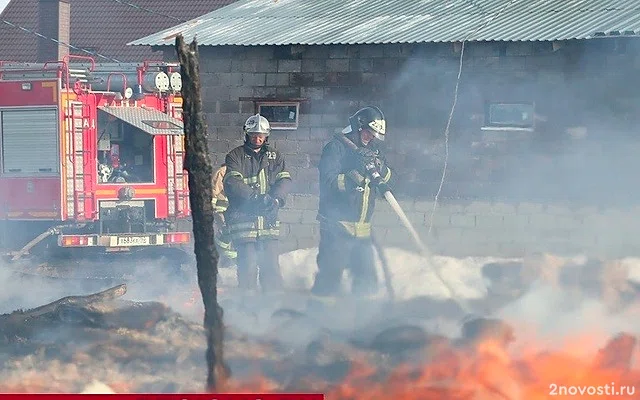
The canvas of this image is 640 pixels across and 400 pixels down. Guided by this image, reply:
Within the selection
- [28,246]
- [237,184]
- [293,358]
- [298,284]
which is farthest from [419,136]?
[293,358]

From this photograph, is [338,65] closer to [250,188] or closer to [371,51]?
[371,51]

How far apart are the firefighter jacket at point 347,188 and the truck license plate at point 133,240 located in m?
5.71

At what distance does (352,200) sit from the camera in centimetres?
1094

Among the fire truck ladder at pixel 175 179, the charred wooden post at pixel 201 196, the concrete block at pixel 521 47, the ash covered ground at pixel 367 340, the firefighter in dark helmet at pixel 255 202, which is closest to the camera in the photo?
the charred wooden post at pixel 201 196

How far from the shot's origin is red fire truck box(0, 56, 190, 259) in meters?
16.6

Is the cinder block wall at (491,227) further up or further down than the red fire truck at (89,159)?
further down

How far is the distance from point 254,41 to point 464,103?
9.11ft

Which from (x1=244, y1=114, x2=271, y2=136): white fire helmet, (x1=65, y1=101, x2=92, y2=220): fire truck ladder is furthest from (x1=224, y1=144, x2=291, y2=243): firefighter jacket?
(x1=65, y1=101, x2=92, y2=220): fire truck ladder

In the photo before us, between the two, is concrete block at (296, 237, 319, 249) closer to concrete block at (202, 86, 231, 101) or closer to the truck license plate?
concrete block at (202, 86, 231, 101)

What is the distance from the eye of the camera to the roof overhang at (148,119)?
17.0m

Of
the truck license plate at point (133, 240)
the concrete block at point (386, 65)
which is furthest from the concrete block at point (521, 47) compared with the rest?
the truck license plate at point (133, 240)

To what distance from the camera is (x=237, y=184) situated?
1089cm

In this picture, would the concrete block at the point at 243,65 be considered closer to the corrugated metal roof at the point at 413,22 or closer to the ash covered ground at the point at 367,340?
the corrugated metal roof at the point at 413,22

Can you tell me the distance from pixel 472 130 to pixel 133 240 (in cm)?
481
